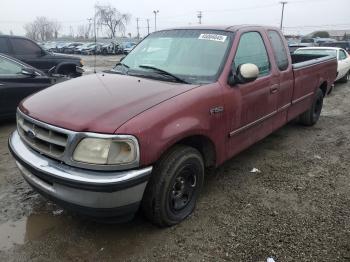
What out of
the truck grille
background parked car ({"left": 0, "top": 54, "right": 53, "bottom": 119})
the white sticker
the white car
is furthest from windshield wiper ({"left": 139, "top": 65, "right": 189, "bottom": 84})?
the white car

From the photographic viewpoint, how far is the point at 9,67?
6.75 meters

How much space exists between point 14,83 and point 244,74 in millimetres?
4730

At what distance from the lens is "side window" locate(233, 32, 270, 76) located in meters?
4.06

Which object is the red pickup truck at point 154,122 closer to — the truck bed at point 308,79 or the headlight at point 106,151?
the headlight at point 106,151

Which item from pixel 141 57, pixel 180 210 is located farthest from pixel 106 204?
pixel 141 57

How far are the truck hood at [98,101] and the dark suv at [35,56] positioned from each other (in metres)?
6.72

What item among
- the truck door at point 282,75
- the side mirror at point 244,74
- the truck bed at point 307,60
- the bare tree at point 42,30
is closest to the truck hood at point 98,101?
the side mirror at point 244,74

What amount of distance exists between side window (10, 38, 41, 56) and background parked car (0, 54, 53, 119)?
147 inches

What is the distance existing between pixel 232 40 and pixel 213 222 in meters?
1.97

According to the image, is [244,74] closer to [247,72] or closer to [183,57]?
[247,72]

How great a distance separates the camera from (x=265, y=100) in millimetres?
4395

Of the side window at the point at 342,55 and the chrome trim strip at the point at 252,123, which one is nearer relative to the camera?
the chrome trim strip at the point at 252,123

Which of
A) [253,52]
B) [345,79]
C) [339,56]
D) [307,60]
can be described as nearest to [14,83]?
[253,52]

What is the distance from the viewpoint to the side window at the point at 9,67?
21.8 ft
